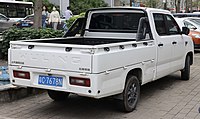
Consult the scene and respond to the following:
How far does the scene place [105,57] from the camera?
4672 mm

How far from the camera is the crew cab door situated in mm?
6593

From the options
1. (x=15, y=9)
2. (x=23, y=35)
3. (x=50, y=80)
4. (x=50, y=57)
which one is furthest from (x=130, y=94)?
(x=15, y=9)

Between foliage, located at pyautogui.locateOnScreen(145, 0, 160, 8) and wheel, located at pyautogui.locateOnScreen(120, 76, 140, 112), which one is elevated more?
foliage, located at pyautogui.locateOnScreen(145, 0, 160, 8)

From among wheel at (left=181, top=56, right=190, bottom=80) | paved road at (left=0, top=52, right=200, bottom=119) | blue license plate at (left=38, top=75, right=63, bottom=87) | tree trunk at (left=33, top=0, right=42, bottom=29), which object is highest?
tree trunk at (left=33, top=0, right=42, bottom=29)

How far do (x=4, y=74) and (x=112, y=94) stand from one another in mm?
3050

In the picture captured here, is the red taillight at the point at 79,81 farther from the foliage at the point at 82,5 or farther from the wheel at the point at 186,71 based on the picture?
the foliage at the point at 82,5

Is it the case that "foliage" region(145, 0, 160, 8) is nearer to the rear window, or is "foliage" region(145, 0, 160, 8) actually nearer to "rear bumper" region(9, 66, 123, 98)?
the rear window

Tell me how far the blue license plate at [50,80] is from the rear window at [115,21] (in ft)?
7.45

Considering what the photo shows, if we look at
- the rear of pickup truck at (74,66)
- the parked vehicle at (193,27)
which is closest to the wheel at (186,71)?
the rear of pickup truck at (74,66)

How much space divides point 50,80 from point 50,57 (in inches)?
14.5

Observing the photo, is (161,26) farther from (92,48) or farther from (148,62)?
(92,48)

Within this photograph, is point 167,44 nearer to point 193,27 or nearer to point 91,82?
point 91,82

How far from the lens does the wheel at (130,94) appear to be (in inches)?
213

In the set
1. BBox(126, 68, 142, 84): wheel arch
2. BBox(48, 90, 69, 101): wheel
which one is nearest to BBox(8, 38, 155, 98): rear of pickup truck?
BBox(126, 68, 142, 84): wheel arch
